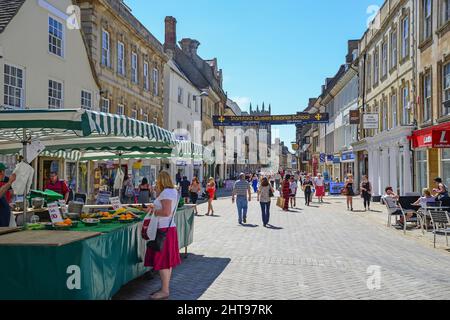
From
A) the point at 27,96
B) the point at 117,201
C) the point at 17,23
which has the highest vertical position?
the point at 17,23

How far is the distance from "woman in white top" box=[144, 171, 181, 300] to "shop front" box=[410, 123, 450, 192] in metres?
11.6

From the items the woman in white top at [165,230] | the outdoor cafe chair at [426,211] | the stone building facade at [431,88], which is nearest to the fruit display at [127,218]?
the woman in white top at [165,230]

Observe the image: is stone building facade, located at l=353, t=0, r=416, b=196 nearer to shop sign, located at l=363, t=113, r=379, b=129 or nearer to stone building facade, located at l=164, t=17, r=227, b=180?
shop sign, located at l=363, t=113, r=379, b=129

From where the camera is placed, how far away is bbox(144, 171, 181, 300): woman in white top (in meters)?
6.53

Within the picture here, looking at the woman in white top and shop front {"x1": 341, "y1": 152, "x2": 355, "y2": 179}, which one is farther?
shop front {"x1": 341, "y1": 152, "x2": 355, "y2": 179}

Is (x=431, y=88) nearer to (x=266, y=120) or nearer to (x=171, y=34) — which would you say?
(x=266, y=120)

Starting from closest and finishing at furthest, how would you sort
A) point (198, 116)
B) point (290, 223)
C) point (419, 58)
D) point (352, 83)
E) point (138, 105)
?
point (290, 223) < point (419, 58) < point (138, 105) < point (352, 83) < point (198, 116)

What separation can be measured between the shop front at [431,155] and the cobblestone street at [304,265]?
11.0 feet

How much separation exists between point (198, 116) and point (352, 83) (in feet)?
51.8

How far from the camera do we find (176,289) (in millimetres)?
7199

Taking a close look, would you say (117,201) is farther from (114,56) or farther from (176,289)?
(114,56)

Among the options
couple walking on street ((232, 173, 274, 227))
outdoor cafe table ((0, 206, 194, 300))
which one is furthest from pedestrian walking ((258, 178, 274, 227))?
outdoor cafe table ((0, 206, 194, 300))

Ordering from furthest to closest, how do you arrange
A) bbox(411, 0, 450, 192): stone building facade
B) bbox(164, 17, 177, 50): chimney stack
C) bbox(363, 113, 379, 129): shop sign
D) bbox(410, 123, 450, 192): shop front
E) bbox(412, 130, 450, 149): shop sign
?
1. bbox(164, 17, 177, 50): chimney stack
2. bbox(363, 113, 379, 129): shop sign
3. bbox(411, 0, 450, 192): stone building facade
4. bbox(410, 123, 450, 192): shop front
5. bbox(412, 130, 450, 149): shop sign

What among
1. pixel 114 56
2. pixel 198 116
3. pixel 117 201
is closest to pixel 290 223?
pixel 117 201
